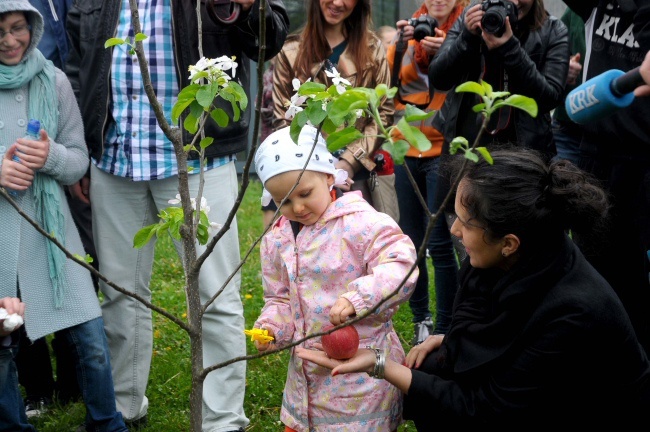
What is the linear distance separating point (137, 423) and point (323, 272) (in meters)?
1.43

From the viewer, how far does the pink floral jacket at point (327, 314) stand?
9.17 ft

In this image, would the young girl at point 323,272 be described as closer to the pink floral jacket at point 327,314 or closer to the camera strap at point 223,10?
the pink floral jacket at point 327,314

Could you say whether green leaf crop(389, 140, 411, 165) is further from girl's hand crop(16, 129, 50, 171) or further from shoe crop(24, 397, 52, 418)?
shoe crop(24, 397, 52, 418)

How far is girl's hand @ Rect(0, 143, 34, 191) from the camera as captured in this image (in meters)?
3.24

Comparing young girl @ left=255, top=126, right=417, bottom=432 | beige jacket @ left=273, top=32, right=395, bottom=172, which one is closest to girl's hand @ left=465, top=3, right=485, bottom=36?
beige jacket @ left=273, top=32, right=395, bottom=172

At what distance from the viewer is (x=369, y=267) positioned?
9.12 feet

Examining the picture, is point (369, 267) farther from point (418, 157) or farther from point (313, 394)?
point (418, 157)

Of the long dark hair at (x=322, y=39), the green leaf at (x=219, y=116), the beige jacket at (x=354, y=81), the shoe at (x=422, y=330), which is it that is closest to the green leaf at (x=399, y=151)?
the green leaf at (x=219, y=116)

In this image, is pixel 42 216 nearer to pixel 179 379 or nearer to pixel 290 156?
pixel 290 156

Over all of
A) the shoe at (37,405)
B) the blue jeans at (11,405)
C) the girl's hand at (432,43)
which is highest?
the girl's hand at (432,43)

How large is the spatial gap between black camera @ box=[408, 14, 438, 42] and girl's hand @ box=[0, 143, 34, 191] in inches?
78.6

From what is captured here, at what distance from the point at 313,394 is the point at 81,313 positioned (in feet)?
3.38

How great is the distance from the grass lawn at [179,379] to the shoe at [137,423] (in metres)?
0.02

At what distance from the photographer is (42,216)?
3.36 metres
